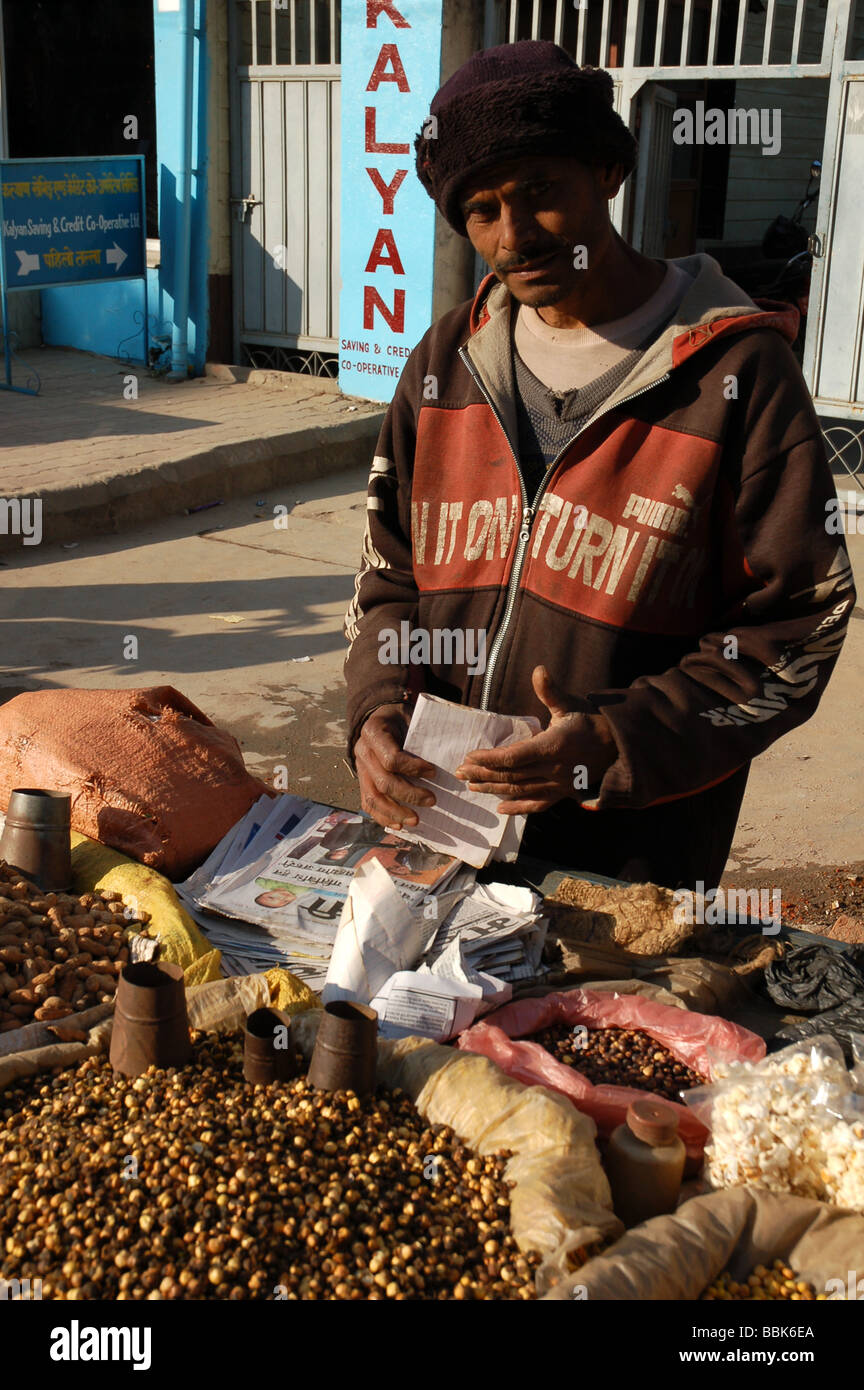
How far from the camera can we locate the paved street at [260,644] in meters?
4.61

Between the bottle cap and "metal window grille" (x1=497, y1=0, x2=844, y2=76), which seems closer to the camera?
the bottle cap

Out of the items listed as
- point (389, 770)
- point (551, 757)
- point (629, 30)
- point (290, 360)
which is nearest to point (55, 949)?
point (389, 770)

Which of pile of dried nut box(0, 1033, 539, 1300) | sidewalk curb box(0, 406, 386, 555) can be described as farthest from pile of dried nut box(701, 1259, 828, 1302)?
sidewalk curb box(0, 406, 386, 555)

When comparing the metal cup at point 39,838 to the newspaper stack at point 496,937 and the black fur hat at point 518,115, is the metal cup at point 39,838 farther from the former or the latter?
the black fur hat at point 518,115

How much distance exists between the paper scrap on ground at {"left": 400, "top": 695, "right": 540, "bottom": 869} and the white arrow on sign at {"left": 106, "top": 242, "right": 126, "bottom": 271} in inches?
325

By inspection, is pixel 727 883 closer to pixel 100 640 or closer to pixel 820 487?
pixel 820 487

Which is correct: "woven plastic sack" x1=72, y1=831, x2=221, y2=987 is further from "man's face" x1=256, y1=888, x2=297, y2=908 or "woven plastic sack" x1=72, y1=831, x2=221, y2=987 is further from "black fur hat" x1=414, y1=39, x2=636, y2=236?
"black fur hat" x1=414, y1=39, x2=636, y2=236

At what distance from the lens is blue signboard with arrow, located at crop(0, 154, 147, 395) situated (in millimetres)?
8688

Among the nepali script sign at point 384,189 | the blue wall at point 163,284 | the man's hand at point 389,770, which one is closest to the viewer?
the man's hand at point 389,770

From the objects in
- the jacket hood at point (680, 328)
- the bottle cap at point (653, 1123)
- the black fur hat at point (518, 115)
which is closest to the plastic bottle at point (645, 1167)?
the bottle cap at point (653, 1123)

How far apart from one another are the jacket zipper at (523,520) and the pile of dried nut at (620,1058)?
0.57 meters

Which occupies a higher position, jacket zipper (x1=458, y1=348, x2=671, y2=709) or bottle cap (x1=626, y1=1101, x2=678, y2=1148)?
jacket zipper (x1=458, y1=348, x2=671, y2=709)

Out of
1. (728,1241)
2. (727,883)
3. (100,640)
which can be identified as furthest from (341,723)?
(728,1241)

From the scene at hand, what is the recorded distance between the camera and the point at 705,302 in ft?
6.66
